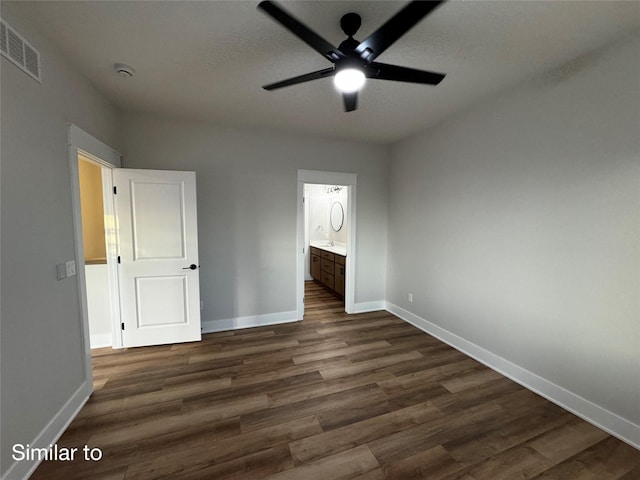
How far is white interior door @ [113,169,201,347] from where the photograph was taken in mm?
2805

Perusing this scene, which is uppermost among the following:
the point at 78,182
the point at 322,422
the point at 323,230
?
the point at 78,182

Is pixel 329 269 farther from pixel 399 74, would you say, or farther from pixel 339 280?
pixel 399 74

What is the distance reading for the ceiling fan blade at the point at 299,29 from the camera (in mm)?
1165

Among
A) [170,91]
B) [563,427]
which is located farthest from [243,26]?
[563,427]

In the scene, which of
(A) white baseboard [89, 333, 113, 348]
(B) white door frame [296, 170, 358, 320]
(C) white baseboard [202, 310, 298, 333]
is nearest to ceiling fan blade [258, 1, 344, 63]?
(B) white door frame [296, 170, 358, 320]

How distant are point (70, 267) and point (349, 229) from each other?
10.2ft

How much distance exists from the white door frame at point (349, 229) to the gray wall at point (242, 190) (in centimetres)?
8

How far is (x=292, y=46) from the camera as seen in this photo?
72.2 inches

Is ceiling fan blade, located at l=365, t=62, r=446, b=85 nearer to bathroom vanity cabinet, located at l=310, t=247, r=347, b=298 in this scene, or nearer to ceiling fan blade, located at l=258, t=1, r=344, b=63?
ceiling fan blade, located at l=258, t=1, r=344, b=63

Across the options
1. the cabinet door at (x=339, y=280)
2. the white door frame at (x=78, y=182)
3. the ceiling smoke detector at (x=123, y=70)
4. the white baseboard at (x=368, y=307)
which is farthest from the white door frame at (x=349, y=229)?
the white door frame at (x=78, y=182)

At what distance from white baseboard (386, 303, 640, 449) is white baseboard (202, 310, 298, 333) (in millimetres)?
1984

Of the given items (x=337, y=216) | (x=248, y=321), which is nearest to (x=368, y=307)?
(x=248, y=321)

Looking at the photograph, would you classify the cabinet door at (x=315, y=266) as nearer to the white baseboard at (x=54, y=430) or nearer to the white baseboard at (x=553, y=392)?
the white baseboard at (x=553, y=392)

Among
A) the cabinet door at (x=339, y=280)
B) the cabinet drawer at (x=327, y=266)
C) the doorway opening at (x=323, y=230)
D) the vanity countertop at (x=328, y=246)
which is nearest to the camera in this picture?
the cabinet door at (x=339, y=280)
